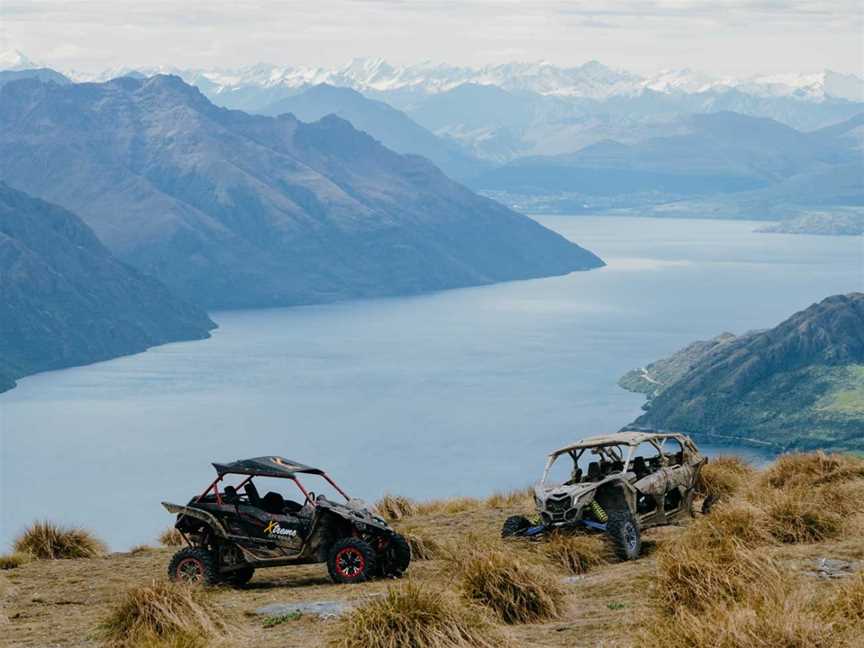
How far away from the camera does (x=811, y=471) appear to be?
88.5ft

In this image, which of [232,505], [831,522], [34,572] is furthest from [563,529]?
[34,572]

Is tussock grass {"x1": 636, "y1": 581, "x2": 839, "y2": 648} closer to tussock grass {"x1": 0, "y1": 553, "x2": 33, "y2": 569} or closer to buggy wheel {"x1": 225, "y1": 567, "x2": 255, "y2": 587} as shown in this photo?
buggy wheel {"x1": 225, "y1": 567, "x2": 255, "y2": 587}

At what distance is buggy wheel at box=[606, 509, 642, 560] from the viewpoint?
2070 cm

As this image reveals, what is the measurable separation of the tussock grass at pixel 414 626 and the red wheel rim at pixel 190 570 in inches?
224

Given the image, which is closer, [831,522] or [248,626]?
[248,626]

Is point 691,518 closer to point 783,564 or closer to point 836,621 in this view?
point 783,564

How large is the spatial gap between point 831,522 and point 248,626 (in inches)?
375

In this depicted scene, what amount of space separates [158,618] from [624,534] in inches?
323

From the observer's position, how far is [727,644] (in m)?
12.2

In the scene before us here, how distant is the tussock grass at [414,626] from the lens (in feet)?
44.6

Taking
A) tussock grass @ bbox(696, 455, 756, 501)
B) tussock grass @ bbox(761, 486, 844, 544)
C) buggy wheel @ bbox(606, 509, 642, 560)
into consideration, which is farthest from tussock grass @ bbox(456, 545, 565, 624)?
tussock grass @ bbox(696, 455, 756, 501)

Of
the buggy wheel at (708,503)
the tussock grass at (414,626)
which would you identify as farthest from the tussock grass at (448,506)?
the tussock grass at (414,626)

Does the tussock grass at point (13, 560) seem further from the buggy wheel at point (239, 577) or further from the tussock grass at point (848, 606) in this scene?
the tussock grass at point (848, 606)

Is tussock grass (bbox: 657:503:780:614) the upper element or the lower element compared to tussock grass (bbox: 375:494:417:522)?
upper
